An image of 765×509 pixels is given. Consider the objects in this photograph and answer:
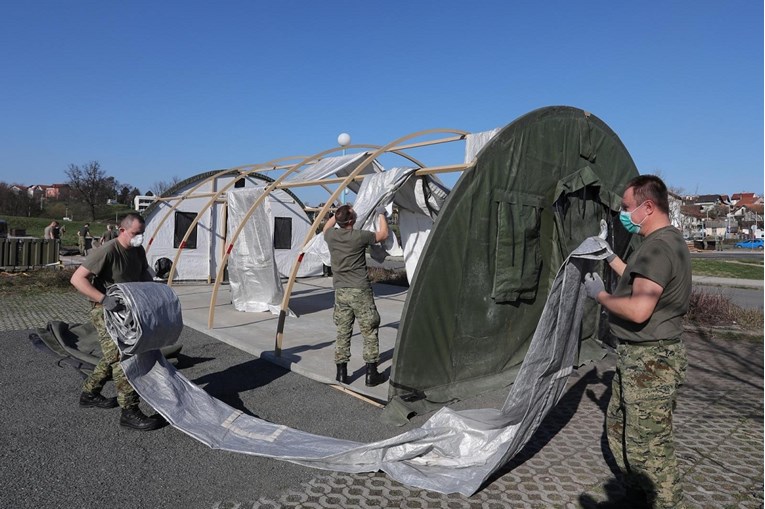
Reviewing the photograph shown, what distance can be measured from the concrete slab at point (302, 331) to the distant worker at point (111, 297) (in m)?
2.10

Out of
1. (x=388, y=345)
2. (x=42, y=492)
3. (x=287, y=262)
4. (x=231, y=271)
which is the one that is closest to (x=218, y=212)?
(x=287, y=262)

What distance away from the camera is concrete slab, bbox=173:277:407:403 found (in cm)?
641

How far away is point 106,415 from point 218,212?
416 inches

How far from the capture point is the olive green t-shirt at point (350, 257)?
5586mm

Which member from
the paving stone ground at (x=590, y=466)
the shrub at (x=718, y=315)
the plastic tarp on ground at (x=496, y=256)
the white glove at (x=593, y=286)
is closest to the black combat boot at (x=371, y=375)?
the plastic tarp on ground at (x=496, y=256)

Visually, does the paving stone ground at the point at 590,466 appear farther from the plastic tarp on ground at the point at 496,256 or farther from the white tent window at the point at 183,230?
the white tent window at the point at 183,230

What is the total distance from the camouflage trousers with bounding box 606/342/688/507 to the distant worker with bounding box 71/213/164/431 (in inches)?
146

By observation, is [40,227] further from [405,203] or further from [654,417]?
[654,417]

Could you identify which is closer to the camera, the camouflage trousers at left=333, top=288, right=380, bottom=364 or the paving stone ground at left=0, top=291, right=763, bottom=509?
the paving stone ground at left=0, top=291, right=763, bottom=509

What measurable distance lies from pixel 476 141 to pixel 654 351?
3.93m

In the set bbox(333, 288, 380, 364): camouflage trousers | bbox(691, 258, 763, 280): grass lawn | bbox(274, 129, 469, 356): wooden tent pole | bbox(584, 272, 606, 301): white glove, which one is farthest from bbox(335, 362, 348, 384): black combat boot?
bbox(691, 258, 763, 280): grass lawn

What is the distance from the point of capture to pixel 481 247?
560cm

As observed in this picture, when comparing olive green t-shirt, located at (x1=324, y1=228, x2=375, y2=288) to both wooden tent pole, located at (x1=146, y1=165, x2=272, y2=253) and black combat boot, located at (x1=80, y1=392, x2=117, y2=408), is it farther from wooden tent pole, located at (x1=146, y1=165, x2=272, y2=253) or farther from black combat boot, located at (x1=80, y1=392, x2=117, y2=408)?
wooden tent pole, located at (x1=146, y1=165, x2=272, y2=253)

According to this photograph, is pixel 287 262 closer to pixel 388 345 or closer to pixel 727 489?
pixel 388 345
